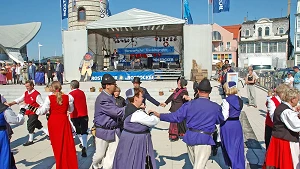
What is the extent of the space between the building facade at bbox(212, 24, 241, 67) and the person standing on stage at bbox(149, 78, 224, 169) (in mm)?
54291

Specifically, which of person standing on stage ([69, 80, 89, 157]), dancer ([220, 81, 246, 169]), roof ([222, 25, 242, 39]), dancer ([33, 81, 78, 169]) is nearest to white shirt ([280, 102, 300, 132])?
dancer ([220, 81, 246, 169])

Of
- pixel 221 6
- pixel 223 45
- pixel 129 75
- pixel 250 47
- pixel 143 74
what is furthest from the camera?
pixel 223 45

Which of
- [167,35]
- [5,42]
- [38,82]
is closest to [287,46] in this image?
[167,35]

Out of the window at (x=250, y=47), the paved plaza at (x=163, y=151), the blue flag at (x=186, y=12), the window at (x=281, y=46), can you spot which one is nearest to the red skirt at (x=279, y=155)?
the paved plaza at (x=163, y=151)

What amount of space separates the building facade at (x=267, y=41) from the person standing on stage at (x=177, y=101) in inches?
1828

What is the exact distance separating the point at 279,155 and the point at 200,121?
1.29m

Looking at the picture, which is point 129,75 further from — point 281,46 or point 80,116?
point 281,46

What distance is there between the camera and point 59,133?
14.3ft

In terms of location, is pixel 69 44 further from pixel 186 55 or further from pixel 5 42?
pixel 5 42

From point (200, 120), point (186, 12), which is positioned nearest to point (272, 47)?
point (186, 12)

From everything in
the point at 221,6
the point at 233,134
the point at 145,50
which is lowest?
the point at 233,134

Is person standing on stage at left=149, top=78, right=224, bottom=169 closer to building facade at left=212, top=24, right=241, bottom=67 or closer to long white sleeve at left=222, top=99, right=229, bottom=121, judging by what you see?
long white sleeve at left=222, top=99, right=229, bottom=121

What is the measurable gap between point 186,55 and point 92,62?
7.13 m

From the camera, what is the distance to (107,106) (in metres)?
4.00
